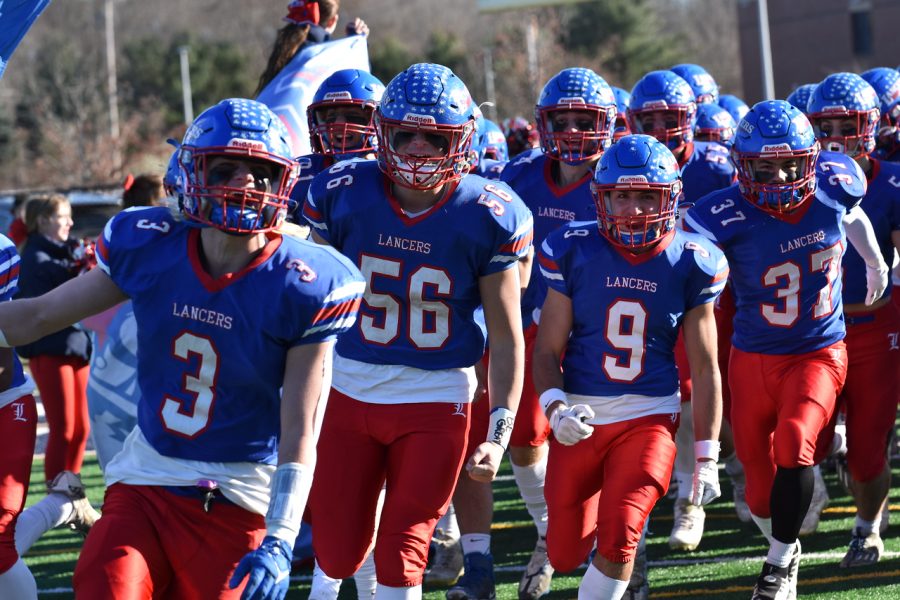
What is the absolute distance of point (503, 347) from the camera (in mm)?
4148

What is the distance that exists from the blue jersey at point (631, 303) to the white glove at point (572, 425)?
0.27 m

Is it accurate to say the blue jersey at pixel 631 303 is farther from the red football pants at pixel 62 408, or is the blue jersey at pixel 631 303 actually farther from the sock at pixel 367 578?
the red football pants at pixel 62 408

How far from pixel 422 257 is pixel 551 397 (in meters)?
0.67

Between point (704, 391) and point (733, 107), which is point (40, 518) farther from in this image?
point (733, 107)

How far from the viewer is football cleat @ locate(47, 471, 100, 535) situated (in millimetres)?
5684

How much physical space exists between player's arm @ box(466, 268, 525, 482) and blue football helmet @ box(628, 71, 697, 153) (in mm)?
2779

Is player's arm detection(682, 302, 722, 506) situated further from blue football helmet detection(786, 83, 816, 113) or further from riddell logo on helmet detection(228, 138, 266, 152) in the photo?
blue football helmet detection(786, 83, 816, 113)

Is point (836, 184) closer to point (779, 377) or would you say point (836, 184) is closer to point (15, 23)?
point (779, 377)

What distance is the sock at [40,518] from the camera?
5168 mm

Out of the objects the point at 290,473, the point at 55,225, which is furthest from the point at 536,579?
the point at 55,225

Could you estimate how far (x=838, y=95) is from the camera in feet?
19.7

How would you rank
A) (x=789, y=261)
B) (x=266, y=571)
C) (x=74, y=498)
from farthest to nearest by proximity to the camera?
1. (x=74, y=498)
2. (x=789, y=261)
3. (x=266, y=571)

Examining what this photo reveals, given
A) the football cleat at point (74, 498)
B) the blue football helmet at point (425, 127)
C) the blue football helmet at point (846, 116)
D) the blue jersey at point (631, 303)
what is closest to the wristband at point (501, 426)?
the blue jersey at point (631, 303)

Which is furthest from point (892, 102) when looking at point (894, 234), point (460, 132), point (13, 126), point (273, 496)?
point (13, 126)
